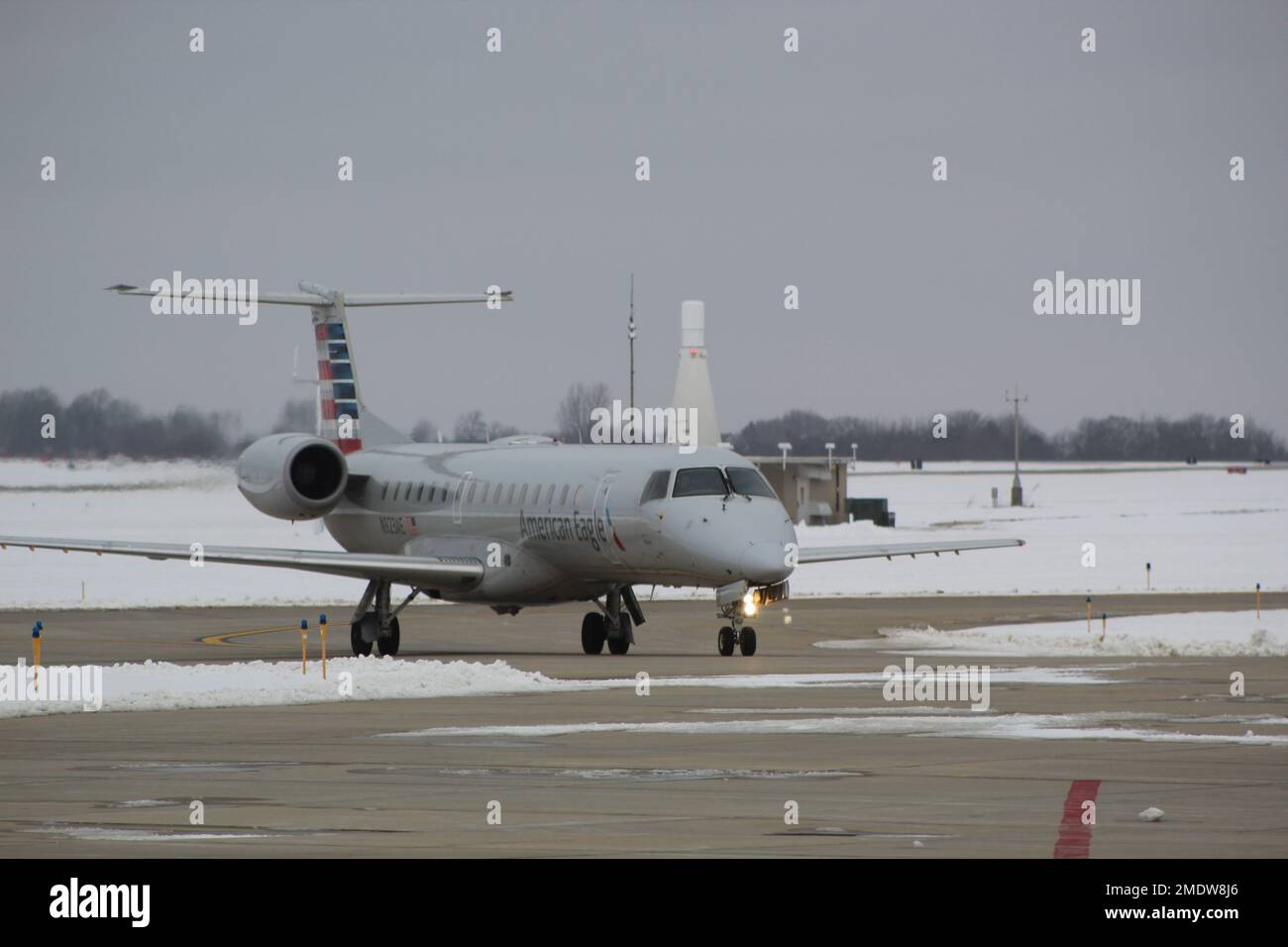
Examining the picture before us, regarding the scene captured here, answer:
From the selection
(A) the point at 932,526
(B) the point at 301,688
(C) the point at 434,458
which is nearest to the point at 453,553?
(C) the point at 434,458

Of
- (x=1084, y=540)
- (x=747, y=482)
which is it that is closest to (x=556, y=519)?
(x=747, y=482)

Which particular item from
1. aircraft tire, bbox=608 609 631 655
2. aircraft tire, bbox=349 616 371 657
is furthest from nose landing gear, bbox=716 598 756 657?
aircraft tire, bbox=349 616 371 657

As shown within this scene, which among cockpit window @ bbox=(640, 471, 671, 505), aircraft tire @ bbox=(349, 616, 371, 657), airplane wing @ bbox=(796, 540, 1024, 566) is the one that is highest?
cockpit window @ bbox=(640, 471, 671, 505)

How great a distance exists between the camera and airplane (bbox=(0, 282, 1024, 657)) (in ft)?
108

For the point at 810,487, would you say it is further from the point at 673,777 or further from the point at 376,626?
the point at 673,777

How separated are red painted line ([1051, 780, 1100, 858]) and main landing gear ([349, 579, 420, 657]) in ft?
73.4

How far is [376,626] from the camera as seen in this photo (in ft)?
122

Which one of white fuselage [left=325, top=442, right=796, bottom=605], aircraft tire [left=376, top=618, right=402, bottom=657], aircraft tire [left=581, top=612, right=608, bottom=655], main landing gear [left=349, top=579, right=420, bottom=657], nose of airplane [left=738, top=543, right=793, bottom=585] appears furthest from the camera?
aircraft tire [left=376, top=618, right=402, bottom=657]

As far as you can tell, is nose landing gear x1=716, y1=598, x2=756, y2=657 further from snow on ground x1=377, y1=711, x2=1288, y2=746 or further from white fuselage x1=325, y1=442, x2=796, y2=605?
snow on ground x1=377, y1=711, x2=1288, y2=746

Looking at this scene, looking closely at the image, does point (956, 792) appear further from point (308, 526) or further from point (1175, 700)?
point (308, 526)

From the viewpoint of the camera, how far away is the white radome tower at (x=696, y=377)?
253 ft

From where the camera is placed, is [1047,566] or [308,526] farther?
[308,526]

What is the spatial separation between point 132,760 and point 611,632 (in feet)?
60.3
